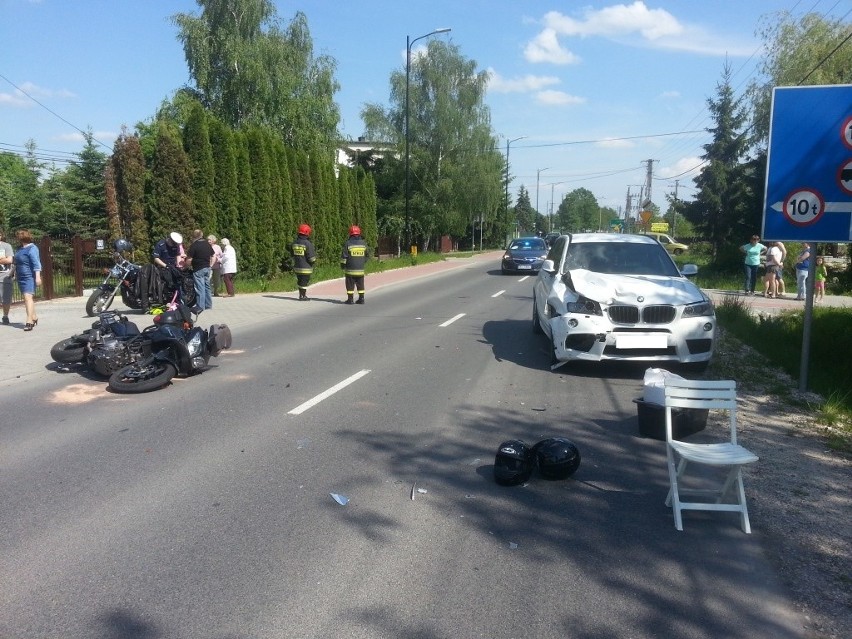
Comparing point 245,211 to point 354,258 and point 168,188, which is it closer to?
point 168,188

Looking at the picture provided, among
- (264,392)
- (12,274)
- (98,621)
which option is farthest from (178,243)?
(98,621)

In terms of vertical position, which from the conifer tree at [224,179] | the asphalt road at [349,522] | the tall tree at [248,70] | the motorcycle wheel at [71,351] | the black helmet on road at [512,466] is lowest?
the asphalt road at [349,522]

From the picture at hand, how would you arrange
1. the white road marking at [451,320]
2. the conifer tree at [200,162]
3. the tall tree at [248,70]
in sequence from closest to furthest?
the white road marking at [451,320] < the conifer tree at [200,162] < the tall tree at [248,70]

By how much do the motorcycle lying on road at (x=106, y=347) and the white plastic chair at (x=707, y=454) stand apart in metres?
6.38

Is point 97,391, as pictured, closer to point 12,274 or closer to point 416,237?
point 12,274

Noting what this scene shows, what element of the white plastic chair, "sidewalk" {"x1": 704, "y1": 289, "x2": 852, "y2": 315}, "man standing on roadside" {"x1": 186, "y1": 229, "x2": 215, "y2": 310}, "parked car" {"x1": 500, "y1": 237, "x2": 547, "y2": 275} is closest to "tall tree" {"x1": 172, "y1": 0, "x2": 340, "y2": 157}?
"parked car" {"x1": 500, "y1": 237, "x2": 547, "y2": 275}

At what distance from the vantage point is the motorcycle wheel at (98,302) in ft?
46.4

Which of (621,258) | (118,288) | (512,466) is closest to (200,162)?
(118,288)

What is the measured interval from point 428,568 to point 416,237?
50.8 meters

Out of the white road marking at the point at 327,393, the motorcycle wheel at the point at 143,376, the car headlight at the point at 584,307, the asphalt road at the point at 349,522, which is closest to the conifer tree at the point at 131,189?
the asphalt road at the point at 349,522

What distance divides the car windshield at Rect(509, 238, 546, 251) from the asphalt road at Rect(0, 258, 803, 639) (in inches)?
907

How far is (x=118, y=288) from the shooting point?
14.4m

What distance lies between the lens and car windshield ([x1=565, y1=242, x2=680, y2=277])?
1006 cm

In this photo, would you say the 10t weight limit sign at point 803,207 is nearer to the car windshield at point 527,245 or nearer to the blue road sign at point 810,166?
the blue road sign at point 810,166
